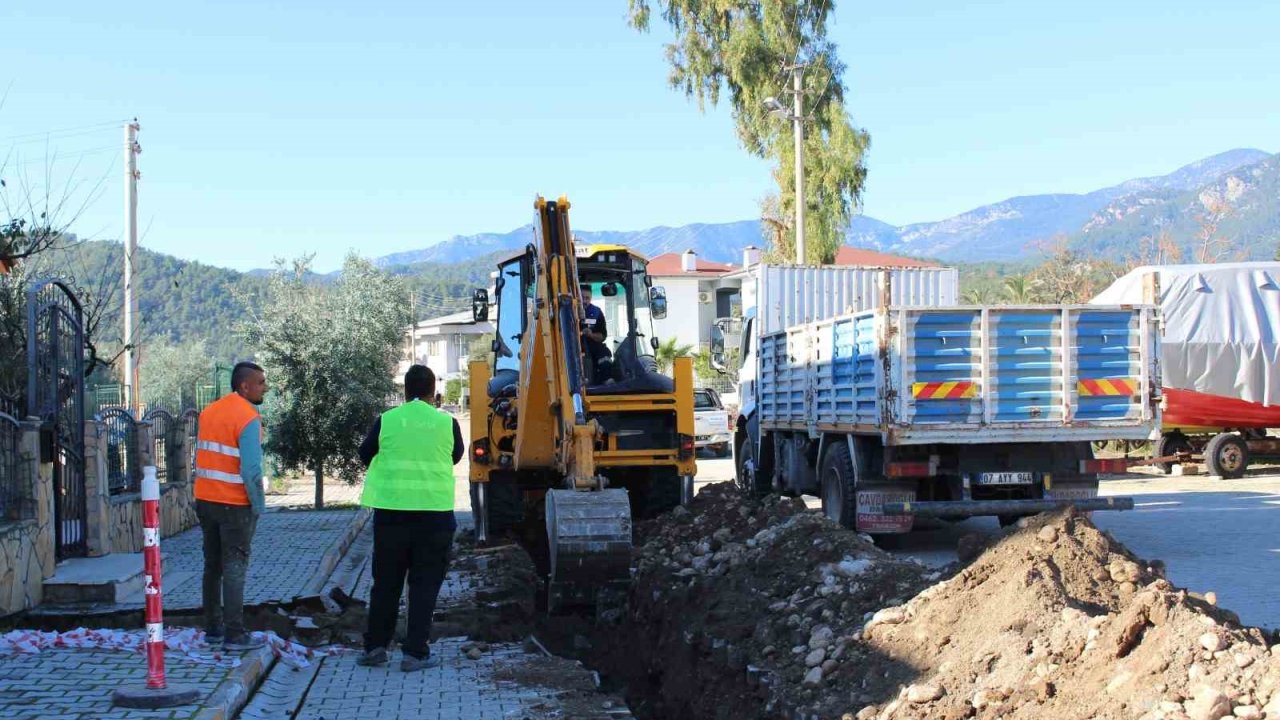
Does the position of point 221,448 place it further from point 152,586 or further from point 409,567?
point 152,586

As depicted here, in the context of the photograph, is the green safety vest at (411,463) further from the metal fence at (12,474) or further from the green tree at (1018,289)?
the green tree at (1018,289)

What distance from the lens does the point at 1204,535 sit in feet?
48.1

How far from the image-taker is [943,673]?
20.6 feet

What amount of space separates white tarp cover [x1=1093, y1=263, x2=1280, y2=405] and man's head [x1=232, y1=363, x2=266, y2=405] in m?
18.3

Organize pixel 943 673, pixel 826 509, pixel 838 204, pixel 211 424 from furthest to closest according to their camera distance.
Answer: pixel 838 204, pixel 826 509, pixel 211 424, pixel 943 673

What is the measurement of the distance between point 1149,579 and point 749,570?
3.47 metres

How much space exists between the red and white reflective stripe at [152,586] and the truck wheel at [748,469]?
1182 centimetres

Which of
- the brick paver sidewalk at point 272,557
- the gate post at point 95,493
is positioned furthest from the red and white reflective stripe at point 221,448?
the gate post at point 95,493

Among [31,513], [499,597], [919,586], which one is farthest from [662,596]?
[31,513]

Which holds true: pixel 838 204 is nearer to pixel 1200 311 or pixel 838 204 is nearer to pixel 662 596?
pixel 1200 311

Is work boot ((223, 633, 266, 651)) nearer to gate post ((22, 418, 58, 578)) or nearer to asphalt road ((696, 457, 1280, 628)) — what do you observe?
gate post ((22, 418, 58, 578))

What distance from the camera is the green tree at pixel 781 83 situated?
40.2 metres

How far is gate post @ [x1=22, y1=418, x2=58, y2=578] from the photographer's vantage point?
9859 millimetres

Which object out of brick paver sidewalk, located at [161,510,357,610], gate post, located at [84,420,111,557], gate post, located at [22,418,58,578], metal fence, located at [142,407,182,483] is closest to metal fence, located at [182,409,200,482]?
metal fence, located at [142,407,182,483]
